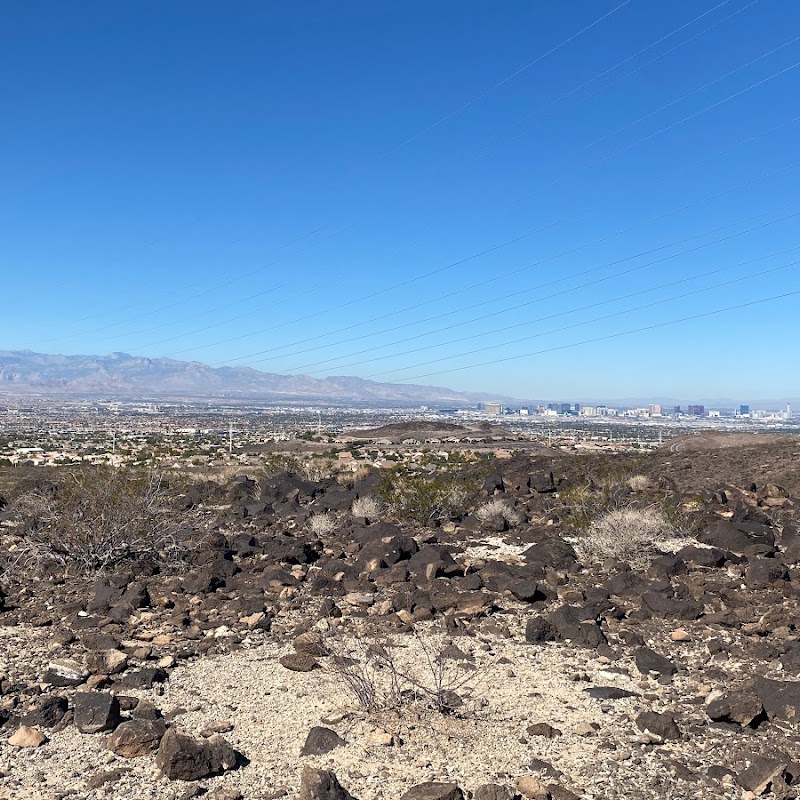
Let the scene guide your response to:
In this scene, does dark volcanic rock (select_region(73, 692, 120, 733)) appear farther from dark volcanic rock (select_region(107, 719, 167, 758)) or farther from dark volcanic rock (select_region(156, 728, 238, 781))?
dark volcanic rock (select_region(156, 728, 238, 781))

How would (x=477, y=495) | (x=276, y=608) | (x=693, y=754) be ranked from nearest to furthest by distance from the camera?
(x=693, y=754), (x=276, y=608), (x=477, y=495)

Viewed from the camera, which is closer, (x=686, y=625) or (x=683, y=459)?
(x=686, y=625)

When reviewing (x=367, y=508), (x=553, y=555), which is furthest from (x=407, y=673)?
(x=367, y=508)

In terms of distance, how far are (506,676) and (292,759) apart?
3.31 metres

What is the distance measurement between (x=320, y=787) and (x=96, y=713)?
2943 millimetres

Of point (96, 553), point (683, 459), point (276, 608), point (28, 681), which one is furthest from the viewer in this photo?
point (683, 459)

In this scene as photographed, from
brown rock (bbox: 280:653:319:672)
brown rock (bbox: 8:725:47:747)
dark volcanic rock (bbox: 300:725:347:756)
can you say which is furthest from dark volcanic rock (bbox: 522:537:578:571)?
brown rock (bbox: 8:725:47:747)

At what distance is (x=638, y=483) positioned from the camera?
3044 centimetres

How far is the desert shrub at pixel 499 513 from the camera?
886 inches

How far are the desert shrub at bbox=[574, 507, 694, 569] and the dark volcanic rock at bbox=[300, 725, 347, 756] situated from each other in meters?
10.1

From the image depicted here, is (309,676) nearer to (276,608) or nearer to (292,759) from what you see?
(292,759)

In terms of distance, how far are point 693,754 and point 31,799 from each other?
20.2 ft

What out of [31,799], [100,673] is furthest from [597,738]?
[100,673]

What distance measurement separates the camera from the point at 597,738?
26.5 feet
